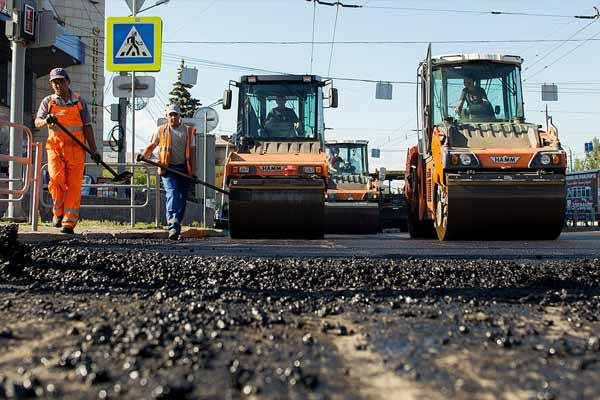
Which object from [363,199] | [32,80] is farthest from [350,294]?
[32,80]

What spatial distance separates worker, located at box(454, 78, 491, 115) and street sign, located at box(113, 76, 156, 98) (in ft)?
17.6

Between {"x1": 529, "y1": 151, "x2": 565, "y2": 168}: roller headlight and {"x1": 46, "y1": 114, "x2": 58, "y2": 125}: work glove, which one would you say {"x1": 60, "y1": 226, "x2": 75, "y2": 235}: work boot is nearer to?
{"x1": 46, "y1": 114, "x2": 58, "y2": 125}: work glove

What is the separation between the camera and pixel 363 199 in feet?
53.3

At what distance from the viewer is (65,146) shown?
27.2 ft

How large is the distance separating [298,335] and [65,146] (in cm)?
634

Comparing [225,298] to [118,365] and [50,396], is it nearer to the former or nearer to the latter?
[118,365]

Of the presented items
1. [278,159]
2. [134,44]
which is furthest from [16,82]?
[278,159]

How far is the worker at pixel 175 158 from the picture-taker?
952cm

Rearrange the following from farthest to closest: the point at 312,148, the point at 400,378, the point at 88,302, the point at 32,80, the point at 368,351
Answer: the point at 32,80 → the point at 312,148 → the point at 88,302 → the point at 368,351 → the point at 400,378

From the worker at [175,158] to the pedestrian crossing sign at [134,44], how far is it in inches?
101

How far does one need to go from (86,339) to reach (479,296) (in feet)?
6.78

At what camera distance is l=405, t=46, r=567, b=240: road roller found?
9227 mm

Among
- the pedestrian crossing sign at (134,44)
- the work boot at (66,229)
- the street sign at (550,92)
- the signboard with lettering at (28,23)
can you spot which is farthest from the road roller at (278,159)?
the street sign at (550,92)

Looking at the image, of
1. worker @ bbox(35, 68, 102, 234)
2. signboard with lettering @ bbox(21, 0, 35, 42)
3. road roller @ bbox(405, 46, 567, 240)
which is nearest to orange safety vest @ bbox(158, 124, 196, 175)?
worker @ bbox(35, 68, 102, 234)
